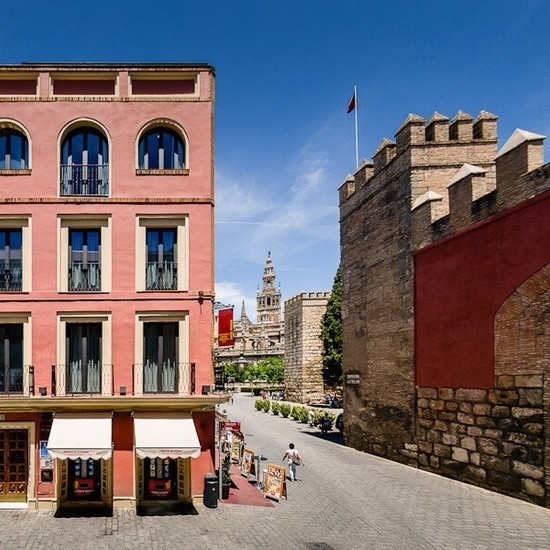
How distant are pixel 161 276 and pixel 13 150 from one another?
6165mm

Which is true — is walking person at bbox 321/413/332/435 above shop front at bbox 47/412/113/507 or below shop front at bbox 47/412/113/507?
below

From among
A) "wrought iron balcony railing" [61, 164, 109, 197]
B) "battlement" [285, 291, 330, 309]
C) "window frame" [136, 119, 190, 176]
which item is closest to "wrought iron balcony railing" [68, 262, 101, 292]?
"wrought iron balcony railing" [61, 164, 109, 197]

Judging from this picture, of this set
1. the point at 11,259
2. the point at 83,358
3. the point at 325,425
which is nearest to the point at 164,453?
the point at 83,358

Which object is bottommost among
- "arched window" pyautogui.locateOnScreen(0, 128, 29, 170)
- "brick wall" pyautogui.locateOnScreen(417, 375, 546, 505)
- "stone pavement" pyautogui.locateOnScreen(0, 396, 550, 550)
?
"stone pavement" pyautogui.locateOnScreen(0, 396, 550, 550)

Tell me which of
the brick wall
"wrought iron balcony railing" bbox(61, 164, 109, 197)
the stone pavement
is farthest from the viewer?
"wrought iron balcony railing" bbox(61, 164, 109, 197)

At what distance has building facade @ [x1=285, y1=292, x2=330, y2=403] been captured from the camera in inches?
2181

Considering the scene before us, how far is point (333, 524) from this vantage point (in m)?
Result: 14.2

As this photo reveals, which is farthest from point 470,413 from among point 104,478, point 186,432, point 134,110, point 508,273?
point 134,110

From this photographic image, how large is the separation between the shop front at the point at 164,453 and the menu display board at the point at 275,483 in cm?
261

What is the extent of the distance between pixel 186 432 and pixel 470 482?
9.63m

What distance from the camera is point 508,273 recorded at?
52.4 ft

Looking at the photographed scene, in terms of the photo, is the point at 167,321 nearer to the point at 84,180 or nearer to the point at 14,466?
the point at 84,180

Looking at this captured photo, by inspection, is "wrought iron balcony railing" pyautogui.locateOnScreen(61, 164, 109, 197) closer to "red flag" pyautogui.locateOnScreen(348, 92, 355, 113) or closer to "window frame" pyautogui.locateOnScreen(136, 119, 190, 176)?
"window frame" pyautogui.locateOnScreen(136, 119, 190, 176)

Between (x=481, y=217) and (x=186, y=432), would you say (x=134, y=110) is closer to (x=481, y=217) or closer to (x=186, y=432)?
(x=186, y=432)
